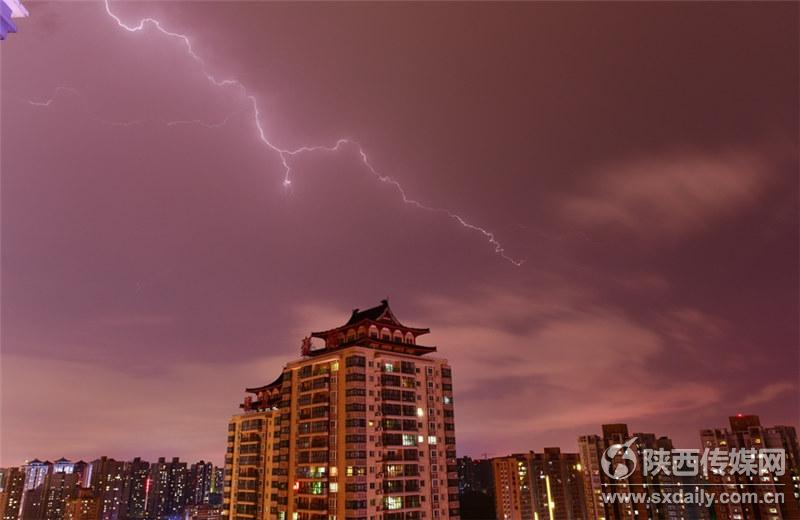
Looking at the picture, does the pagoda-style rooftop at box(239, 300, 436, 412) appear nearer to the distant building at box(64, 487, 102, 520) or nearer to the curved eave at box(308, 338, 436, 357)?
the curved eave at box(308, 338, 436, 357)

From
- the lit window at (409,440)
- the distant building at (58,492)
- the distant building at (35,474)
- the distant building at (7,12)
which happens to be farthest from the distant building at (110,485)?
the distant building at (7,12)

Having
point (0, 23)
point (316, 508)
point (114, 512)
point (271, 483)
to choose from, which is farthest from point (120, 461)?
point (0, 23)

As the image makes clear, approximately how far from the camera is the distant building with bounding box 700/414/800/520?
282 ft

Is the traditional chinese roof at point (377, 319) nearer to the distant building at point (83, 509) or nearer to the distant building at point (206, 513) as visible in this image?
the distant building at point (206, 513)

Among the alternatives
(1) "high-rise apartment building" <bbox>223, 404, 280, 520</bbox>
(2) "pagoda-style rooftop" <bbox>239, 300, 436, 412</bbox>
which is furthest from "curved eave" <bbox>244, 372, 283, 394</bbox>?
(2) "pagoda-style rooftop" <bbox>239, 300, 436, 412</bbox>

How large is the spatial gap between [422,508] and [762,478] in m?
68.9

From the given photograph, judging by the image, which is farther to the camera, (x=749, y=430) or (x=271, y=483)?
(x=749, y=430)

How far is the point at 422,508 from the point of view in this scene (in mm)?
60406

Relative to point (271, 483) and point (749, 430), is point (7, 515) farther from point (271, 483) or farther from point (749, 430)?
point (749, 430)

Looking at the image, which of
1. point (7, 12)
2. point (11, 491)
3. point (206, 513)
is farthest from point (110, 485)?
point (7, 12)

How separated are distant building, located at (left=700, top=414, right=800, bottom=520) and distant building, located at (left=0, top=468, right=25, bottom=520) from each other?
7738 inches

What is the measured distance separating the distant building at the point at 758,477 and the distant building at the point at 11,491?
19653cm

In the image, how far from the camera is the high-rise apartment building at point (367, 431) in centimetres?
5778

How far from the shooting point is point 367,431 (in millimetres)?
59406
